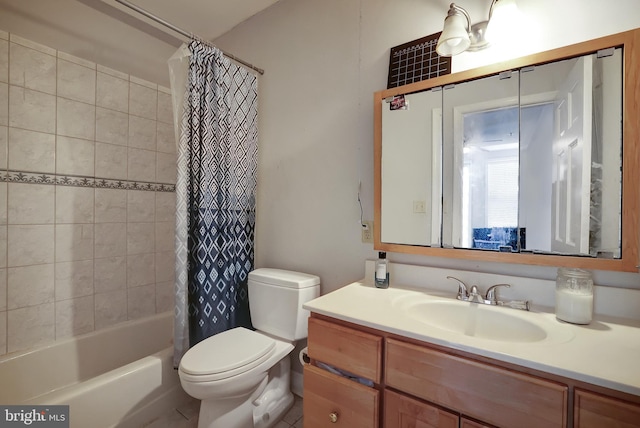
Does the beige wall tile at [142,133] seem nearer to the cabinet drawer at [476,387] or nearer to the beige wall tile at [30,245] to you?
the beige wall tile at [30,245]

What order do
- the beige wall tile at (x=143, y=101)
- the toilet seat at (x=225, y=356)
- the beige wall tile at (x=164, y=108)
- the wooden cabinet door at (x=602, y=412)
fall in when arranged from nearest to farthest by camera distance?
the wooden cabinet door at (x=602, y=412) < the toilet seat at (x=225, y=356) < the beige wall tile at (x=143, y=101) < the beige wall tile at (x=164, y=108)

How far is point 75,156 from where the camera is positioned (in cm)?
184

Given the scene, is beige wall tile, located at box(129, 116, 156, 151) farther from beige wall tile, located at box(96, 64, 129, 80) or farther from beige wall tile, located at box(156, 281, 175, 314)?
beige wall tile, located at box(156, 281, 175, 314)

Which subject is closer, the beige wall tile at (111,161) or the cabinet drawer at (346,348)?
the cabinet drawer at (346,348)

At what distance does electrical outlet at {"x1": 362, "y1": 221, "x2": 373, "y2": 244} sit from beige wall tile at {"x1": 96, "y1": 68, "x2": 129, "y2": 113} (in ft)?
6.30

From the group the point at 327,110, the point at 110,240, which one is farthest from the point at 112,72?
the point at 327,110

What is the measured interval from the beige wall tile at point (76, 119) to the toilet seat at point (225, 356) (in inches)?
62.6

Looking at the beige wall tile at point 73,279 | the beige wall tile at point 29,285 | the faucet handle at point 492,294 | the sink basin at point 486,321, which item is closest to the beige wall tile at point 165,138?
the beige wall tile at point 73,279

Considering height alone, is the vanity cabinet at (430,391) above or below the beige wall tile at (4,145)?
below

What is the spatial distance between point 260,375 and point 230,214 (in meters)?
0.89

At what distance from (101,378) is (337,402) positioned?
117 centimetres

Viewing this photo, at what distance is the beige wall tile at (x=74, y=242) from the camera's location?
1.80 meters

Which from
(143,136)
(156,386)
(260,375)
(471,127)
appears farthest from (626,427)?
(143,136)

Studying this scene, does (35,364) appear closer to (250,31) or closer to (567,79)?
(250,31)
